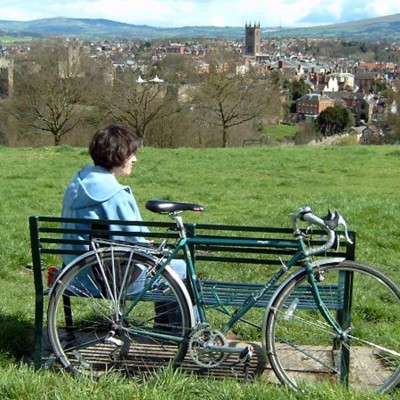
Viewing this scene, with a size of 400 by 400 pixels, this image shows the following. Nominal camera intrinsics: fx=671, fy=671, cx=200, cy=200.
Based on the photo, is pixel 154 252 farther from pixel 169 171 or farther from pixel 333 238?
pixel 169 171

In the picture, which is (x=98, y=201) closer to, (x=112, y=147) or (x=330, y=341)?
(x=112, y=147)

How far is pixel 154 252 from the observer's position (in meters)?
4.34

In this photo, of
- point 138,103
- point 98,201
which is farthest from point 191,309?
point 138,103

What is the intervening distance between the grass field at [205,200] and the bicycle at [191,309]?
0.37 meters

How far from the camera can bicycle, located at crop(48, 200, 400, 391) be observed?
4.26 meters

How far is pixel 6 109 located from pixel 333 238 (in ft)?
123

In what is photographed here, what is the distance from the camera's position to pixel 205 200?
13086 millimetres

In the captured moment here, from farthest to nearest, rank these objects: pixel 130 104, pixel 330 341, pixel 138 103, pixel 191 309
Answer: pixel 138 103, pixel 130 104, pixel 330 341, pixel 191 309

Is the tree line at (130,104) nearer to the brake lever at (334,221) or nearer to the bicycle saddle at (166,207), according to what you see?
the bicycle saddle at (166,207)

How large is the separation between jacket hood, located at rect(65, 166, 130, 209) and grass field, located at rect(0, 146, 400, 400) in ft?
3.78

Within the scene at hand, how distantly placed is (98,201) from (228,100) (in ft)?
107

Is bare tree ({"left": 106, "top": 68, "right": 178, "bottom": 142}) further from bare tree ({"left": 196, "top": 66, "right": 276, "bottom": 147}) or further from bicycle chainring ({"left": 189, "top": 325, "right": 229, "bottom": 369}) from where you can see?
bicycle chainring ({"left": 189, "top": 325, "right": 229, "bottom": 369})

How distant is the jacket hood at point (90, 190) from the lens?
461 centimetres

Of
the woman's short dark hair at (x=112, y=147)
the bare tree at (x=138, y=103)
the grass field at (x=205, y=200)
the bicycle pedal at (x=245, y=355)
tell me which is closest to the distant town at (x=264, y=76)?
the bare tree at (x=138, y=103)
